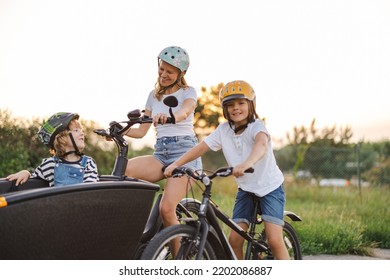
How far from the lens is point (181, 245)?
2883 millimetres

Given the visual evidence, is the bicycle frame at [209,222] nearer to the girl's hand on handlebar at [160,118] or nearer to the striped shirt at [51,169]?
the girl's hand on handlebar at [160,118]

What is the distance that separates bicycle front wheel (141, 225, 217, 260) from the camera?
108 inches

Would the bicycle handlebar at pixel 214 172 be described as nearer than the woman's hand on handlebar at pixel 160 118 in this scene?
Yes

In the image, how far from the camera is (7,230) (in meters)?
2.42

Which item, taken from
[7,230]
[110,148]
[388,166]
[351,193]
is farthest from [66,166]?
[388,166]

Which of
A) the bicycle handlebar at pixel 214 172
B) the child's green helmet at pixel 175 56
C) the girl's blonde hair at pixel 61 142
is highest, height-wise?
the child's green helmet at pixel 175 56

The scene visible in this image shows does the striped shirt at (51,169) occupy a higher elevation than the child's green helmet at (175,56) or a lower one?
lower

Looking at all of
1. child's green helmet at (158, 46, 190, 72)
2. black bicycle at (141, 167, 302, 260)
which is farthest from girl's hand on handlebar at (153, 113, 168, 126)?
child's green helmet at (158, 46, 190, 72)

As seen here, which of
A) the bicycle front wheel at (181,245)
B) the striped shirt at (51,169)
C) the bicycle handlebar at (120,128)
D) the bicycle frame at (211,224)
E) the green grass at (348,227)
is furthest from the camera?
the green grass at (348,227)

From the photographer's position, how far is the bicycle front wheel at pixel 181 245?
8.96ft

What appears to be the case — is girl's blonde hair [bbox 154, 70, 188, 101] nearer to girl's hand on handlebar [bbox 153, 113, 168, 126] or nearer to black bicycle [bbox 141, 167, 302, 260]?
girl's hand on handlebar [bbox 153, 113, 168, 126]

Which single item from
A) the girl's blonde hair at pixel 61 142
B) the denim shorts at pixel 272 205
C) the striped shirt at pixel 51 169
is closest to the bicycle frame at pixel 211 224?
the denim shorts at pixel 272 205

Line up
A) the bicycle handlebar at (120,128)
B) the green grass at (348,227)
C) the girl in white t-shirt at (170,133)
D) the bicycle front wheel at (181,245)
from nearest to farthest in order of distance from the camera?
the bicycle front wheel at (181,245)
the bicycle handlebar at (120,128)
the girl in white t-shirt at (170,133)
the green grass at (348,227)
